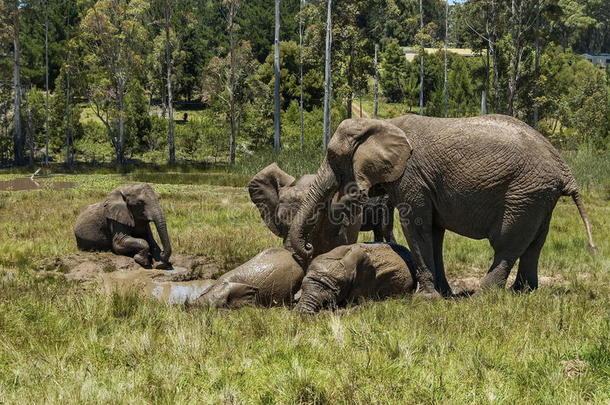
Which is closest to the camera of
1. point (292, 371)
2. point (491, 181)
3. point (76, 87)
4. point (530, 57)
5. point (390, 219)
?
point (292, 371)

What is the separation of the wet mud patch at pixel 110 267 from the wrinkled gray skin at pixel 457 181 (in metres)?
3.10

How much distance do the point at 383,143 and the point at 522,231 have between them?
171cm

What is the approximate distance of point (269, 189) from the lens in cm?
897

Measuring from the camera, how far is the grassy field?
3.87 m

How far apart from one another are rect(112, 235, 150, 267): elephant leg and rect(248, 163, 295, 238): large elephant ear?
269 centimetres

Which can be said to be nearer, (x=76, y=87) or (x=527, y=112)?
(x=527, y=112)

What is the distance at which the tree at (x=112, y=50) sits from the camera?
3831 centimetres

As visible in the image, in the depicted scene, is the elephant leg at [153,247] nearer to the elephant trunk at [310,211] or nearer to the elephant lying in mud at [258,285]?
the elephant lying in mud at [258,285]

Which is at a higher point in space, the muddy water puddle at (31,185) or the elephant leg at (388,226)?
the elephant leg at (388,226)

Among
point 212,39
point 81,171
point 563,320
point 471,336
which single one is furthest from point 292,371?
point 212,39

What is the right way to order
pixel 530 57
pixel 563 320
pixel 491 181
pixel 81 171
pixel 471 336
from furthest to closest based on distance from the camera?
pixel 530 57 → pixel 81 171 → pixel 491 181 → pixel 563 320 → pixel 471 336

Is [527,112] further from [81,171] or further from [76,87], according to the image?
[76,87]

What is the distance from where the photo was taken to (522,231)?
255 inches

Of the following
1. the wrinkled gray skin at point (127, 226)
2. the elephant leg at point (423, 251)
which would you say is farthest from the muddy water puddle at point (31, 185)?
the elephant leg at point (423, 251)
